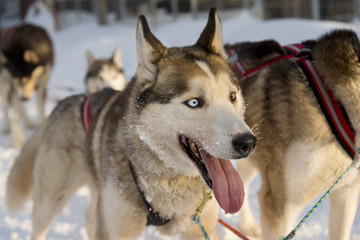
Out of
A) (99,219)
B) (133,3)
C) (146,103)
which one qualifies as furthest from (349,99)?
(133,3)

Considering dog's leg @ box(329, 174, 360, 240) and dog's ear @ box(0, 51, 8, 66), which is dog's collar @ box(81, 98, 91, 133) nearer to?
dog's leg @ box(329, 174, 360, 240)

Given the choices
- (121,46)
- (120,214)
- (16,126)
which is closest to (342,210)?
(120,214)

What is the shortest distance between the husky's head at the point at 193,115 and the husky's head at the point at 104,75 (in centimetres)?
355

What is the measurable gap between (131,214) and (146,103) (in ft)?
1.74

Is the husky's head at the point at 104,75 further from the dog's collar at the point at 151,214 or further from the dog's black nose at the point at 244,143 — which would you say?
the dog's black nose at the point at 244,143

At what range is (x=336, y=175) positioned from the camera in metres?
2.02

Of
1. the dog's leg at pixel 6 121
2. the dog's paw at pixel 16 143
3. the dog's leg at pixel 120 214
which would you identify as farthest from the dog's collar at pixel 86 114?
the dog's leg at pixel 6 121

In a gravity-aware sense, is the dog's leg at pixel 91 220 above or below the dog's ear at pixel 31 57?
below

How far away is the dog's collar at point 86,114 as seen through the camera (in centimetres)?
241

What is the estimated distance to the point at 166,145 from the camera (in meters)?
1.72

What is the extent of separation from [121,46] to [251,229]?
29.3 feet

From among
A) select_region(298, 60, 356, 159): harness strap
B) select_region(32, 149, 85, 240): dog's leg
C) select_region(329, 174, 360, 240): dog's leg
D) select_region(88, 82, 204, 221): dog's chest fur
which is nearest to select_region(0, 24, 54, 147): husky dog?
select_region(32, 149, 85, 240): dog's leg

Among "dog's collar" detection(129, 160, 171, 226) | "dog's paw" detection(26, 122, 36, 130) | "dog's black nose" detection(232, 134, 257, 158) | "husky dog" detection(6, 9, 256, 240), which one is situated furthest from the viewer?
"dog's paw" detection(26, 122, 36, 130)

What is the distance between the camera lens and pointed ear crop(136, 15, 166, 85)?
1.76 m
